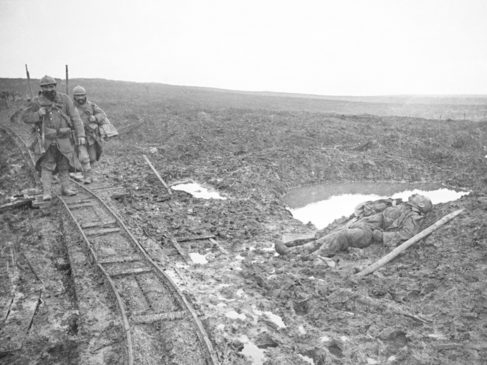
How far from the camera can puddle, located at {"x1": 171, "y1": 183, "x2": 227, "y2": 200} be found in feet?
35.5

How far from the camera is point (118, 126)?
845 inches

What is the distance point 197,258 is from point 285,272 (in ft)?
5.34

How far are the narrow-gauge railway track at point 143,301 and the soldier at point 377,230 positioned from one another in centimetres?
253

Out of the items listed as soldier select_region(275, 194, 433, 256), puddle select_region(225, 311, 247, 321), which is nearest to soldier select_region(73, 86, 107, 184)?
soldier select_region(275, 194, 433, 256)

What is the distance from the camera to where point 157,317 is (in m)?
4.59

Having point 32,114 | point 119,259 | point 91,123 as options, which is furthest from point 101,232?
point 91,123

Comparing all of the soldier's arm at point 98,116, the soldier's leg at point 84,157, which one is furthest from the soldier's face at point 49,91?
the soldier's arm at point 98,116

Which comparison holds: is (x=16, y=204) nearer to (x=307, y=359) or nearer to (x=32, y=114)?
(x=32, y=114)

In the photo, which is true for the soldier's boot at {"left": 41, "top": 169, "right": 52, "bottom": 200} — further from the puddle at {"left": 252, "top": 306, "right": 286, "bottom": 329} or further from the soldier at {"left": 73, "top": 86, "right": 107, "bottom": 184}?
the puddle at {"left": 252, "top": 306, "right": 286, "bottom": 329}

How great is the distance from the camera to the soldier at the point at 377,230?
22.8ft

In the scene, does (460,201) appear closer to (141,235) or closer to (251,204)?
(251,204)

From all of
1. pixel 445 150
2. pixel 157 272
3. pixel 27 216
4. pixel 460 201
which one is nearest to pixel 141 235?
pixel 157 272

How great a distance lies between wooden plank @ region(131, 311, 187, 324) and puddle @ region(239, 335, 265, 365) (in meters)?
0.80

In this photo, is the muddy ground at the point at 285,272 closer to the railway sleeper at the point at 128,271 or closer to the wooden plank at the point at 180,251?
the wooden plank at the point at 180,251
